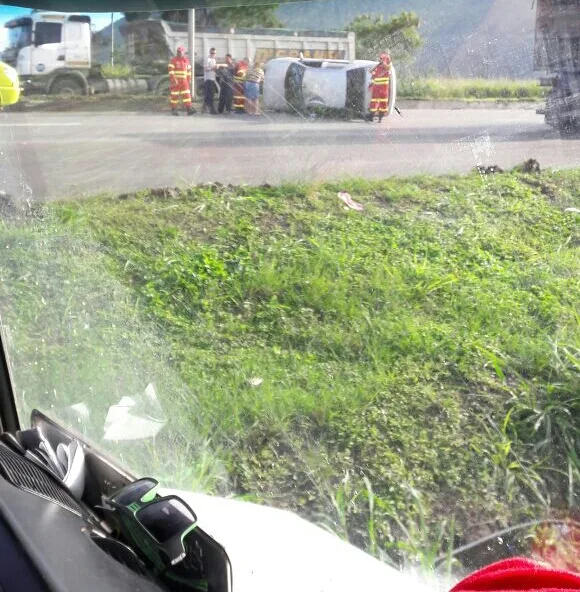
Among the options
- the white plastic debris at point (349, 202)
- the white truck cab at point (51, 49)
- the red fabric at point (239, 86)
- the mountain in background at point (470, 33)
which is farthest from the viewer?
the white truck cab at point (51, 49)

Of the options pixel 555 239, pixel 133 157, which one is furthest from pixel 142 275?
pixel 555 239

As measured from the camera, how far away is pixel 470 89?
225 centimetres

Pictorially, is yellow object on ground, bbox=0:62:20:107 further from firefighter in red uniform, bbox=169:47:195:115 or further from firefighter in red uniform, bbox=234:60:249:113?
firefighter in red uniform, bbox=234:60:249:113

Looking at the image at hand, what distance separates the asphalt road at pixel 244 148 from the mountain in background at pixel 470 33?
128mm

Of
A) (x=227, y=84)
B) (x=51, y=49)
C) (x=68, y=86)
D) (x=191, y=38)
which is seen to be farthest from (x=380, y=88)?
(x=68, y=86)

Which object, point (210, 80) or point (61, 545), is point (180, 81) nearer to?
point (210, 80)

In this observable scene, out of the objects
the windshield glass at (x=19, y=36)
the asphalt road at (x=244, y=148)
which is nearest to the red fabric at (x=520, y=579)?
the asphalt road at (x=244, y=148)

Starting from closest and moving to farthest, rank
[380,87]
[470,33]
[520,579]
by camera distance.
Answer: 1. [520,579]
2. [470,33]
3. [380,87]

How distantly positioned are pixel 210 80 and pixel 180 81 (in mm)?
157

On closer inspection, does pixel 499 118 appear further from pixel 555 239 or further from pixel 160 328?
pixel 160 328

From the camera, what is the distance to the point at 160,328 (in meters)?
3.02

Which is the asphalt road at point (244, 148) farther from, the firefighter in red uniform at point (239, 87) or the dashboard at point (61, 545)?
the dashboard at point (61, 545)

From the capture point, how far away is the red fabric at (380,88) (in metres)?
2.35

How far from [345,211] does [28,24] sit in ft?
4.63
